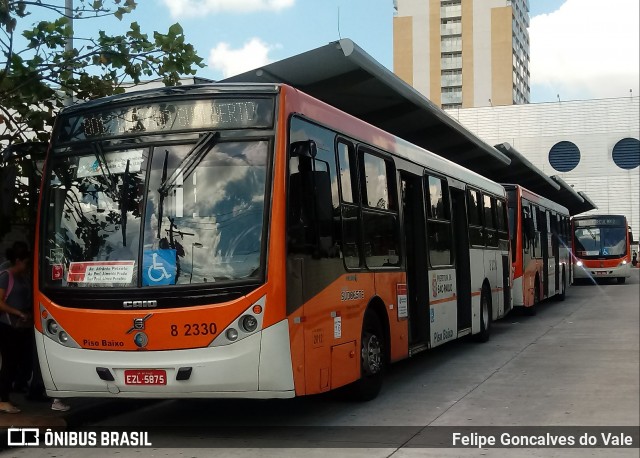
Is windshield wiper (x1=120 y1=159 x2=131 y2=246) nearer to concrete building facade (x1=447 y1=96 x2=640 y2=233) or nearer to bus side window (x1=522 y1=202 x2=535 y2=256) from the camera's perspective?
bus side window (x1=522 y1=202 x2=535 y2=256)

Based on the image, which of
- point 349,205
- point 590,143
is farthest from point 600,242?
point 590,143

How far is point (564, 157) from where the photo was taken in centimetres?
6450

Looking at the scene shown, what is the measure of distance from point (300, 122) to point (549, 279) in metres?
17.0

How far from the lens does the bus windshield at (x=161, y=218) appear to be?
6.75 metres

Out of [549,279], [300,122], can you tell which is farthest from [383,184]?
[549,279]

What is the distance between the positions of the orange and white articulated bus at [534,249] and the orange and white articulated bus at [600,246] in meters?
7.33

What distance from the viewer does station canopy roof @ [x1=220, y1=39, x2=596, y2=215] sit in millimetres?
11227

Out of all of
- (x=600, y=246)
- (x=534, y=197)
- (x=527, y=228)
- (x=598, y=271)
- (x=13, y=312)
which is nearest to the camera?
(x=13, y=312)

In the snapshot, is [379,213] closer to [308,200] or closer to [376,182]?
[376,182]

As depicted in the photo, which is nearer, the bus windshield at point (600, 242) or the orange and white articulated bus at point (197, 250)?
the orange and white articulated bus at point (197, 250)

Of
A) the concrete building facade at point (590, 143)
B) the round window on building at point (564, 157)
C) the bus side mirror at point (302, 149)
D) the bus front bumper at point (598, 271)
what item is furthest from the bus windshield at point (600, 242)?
the round window on building at point (564, 157)

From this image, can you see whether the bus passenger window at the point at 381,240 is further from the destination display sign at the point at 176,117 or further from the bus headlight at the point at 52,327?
the bus headlight at the point at 52,327

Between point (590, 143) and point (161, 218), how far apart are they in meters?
61.3

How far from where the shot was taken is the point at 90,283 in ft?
23.1
